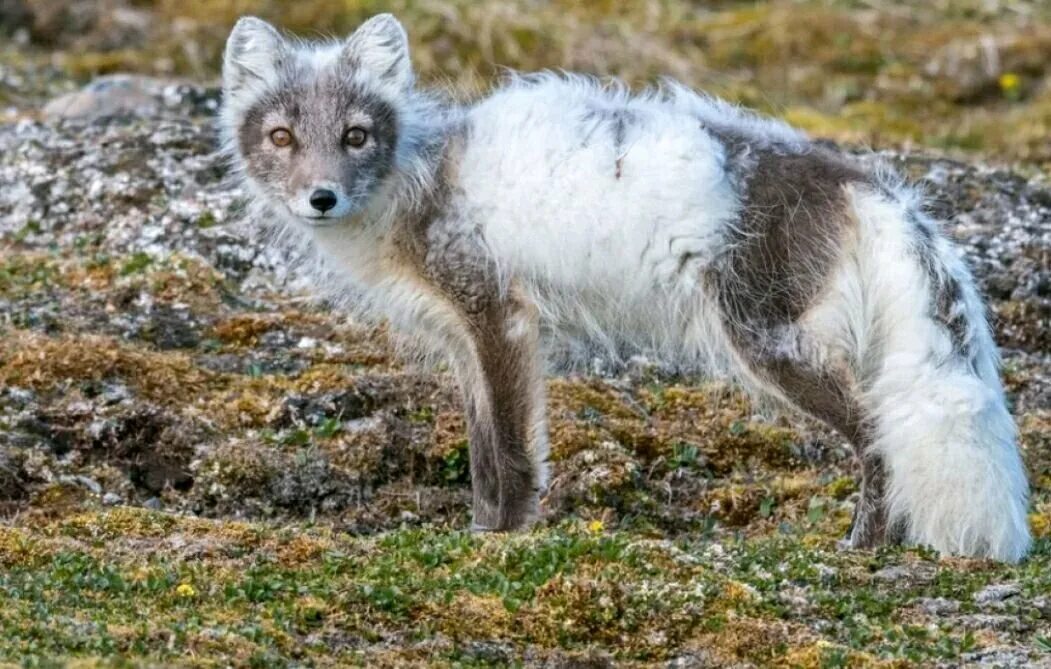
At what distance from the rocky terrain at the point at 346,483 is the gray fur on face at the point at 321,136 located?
4.45 feet

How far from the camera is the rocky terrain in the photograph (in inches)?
243

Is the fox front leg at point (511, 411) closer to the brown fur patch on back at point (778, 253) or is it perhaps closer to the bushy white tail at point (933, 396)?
the brown fur patch on back at point (778, 253)

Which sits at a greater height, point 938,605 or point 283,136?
point 283,136

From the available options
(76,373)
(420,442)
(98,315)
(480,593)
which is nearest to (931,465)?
(480,593)

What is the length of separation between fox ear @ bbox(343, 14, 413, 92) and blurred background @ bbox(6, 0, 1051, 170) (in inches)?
312

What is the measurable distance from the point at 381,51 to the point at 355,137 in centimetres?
51

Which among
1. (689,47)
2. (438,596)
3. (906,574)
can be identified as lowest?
(438,596)

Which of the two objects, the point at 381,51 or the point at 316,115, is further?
the point at 381,51

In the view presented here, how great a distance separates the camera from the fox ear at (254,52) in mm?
8602

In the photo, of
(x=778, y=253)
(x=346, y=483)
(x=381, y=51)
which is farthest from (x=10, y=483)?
(x=778, y=253)

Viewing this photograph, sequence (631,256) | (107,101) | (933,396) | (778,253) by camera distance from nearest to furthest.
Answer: (933,396)
(778,253)
(631,256)
(107,101)

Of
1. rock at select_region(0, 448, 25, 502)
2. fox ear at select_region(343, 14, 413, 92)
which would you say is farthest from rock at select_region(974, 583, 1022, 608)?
rock at select_region(0, 448, 25, 502)

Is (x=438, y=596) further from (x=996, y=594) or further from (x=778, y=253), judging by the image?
(x=778, y=253)

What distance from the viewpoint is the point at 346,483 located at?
8727mm
